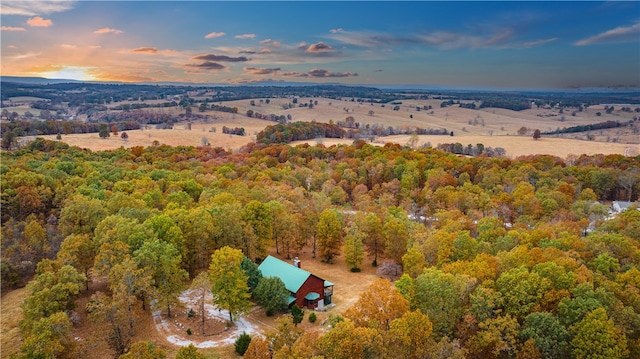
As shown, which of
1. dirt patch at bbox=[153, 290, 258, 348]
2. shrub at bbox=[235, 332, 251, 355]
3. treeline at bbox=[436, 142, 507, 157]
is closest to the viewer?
shrub at bbox=[235, 332, 251, 355]

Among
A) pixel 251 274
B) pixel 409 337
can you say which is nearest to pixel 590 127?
pixel 251 274

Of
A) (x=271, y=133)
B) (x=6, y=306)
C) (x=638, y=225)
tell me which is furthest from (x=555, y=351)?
(x=271, y=133)

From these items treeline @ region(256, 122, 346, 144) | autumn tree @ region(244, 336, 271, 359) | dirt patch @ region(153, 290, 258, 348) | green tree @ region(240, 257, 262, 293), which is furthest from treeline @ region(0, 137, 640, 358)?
treeline @ region(256, 122, 346, 144)

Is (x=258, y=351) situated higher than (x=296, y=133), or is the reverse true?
(x=296, y=133)

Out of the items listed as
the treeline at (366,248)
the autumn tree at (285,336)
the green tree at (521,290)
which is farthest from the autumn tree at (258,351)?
the green tree at (521,290)

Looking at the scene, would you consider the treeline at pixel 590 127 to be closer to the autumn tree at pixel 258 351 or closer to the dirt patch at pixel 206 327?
the dirt patch at pixel 206 327

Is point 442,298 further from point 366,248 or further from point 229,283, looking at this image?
point 366,248

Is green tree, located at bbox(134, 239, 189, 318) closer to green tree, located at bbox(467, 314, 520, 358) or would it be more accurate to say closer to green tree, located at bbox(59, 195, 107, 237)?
green tree, located at bbox(59, 195, 107, 237)
